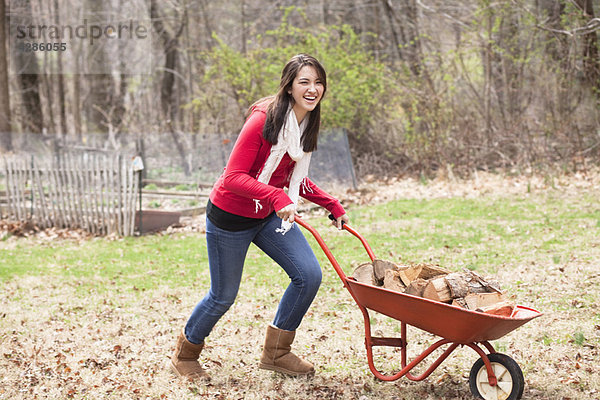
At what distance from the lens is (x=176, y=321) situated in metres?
5.09

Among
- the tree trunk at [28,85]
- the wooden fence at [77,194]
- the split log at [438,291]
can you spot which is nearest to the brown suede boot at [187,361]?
the split log at [438,291]

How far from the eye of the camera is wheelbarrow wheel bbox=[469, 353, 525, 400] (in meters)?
2.97

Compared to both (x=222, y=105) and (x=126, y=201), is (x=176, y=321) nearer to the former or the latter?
(x=126, y=201)

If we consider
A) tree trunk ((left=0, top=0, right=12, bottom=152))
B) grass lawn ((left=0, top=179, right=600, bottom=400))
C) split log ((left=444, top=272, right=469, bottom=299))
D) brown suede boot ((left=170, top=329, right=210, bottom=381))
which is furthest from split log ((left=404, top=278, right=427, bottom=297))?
tree trunk ((left=0, top=0, right=12, bottom=152))

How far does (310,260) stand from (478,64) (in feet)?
37.7

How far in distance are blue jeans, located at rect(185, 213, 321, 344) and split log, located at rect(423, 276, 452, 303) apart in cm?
70

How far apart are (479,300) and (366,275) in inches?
24.1

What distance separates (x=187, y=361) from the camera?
3809mm

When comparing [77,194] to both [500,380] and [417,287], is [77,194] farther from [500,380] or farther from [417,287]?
[500,380]

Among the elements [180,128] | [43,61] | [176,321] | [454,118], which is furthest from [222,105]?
[43,61]

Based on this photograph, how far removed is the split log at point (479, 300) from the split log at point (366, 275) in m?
0.52

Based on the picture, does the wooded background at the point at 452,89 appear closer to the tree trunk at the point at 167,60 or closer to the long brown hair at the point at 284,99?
the tree trunk at the point at 167,60

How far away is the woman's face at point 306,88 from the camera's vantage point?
3.22m

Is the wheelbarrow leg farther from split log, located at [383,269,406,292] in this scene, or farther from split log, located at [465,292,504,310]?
split log, located at [383,269,406,292]
